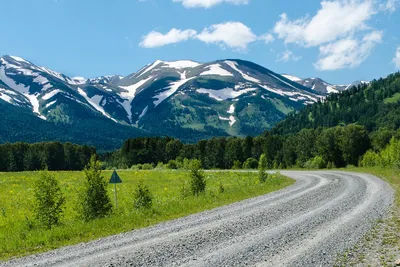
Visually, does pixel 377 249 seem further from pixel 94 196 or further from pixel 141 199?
pixel 141 199

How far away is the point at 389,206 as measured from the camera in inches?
888

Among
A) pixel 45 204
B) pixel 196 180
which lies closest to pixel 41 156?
pixel 196 180

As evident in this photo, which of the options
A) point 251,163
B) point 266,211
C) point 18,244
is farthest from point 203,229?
point 251,163

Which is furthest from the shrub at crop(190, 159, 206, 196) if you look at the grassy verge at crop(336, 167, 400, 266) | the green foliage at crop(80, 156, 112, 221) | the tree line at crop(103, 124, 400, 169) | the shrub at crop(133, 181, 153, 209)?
A: the tree line at crop(103, 124, 400, 169)

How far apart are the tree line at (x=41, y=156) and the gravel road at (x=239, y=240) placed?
5698 inches

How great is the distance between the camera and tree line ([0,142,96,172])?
513 ft

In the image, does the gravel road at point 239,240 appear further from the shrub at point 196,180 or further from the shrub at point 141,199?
the shrub at point 196,180

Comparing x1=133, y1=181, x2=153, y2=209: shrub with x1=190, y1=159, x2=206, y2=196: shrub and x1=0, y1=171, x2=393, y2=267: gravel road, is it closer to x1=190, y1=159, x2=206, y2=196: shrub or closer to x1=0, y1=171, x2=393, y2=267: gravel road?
x1=0, y1=171, x2=393, y2=267: gravel road

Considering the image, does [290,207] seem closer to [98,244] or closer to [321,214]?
[321,214]

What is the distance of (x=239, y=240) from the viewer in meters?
15.0

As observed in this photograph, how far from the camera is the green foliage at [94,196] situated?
22375 millimetres

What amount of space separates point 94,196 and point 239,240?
10924 millimetres

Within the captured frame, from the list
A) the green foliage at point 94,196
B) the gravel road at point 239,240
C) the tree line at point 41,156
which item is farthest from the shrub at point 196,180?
the tree line at point 41,156

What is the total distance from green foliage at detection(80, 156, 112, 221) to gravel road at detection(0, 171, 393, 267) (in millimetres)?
4956
